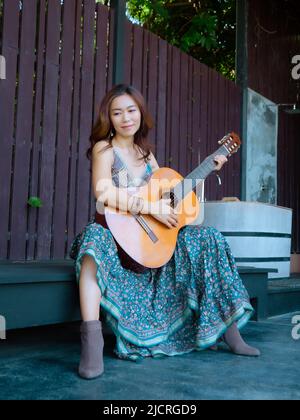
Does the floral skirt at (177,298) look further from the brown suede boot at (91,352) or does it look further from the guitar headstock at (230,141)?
the guitar headstock at (230,141)

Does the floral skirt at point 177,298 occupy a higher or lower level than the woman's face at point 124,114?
lower

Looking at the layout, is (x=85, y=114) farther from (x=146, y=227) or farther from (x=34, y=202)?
(x=146, y=227)

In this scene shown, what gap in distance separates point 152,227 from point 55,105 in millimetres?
1446

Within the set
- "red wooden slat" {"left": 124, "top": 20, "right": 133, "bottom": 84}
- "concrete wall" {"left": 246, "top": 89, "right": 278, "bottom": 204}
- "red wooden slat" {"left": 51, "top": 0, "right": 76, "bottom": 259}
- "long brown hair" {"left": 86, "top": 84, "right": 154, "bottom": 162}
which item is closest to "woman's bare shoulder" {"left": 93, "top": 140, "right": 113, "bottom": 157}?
"long brown hair" {"left": 86, "top": 84, "right": 154, "bottom": 162}

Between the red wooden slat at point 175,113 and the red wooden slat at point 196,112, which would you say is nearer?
the red wooden slat at point 175,113

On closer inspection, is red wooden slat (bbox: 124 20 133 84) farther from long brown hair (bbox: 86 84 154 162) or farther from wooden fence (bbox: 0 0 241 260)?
long brown hair (bbox: 86 84 154 162)

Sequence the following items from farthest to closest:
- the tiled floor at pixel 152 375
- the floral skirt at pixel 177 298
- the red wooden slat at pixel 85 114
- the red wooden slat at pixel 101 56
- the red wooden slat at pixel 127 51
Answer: the red wooden slat at pixel 127 51
the red wooden slat at pixel 101 56
the red wooden slat at pixel 85 114
the floral skirt at pixel 177 298
the tiled floor at pixel 152 375

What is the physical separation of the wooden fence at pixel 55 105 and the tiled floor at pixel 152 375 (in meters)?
0.84

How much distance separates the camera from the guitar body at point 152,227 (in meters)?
1.95

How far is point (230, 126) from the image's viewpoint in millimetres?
4812

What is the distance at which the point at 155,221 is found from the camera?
2.04 meters

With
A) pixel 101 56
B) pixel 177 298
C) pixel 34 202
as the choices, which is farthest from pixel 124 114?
pixel 101 56

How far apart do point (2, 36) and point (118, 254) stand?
5.18 feet

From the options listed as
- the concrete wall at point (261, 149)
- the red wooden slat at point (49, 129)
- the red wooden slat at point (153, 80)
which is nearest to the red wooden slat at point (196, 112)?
the red wooden slat at point (153, 80)
